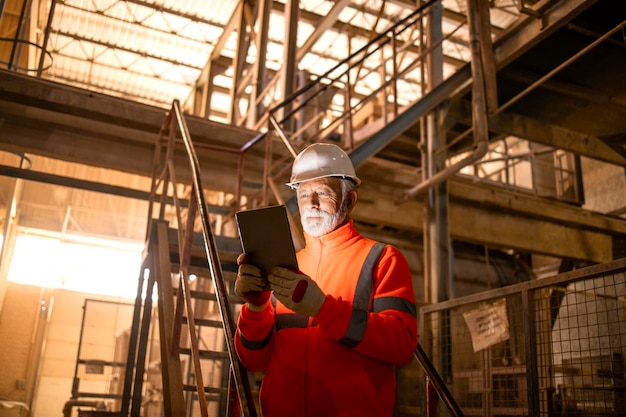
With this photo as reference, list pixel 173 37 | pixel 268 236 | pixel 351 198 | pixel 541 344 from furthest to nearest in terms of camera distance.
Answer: pixel 173 37 < pixel 541 344 < pixel 351 198 < pixel 268 236

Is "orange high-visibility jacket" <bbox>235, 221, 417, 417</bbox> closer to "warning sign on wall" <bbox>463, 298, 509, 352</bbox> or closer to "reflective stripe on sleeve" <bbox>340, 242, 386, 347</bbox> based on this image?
"reflective stripe on sleeve" <bbox>340, 242, 386, 347</bbox>

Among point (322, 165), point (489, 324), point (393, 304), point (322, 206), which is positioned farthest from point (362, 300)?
point (489, 324)

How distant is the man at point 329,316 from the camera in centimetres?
245

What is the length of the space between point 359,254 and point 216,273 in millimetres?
1221

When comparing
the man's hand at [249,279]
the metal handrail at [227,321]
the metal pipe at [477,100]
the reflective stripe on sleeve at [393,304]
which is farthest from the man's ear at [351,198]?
the metal pipe at [477,100]

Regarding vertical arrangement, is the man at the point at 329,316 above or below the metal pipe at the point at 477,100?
below

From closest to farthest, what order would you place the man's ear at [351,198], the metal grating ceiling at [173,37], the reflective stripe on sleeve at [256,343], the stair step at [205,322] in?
the reflective stripe on sleeve at [256,343] → the man's ear at [351,198] → the stair step at [205,322] → the metal grating ceiling at [173,37]

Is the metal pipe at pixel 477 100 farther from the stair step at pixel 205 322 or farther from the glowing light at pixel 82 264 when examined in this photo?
the glowing light at pixel 82 264

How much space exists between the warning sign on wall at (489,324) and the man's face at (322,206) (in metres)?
3.26

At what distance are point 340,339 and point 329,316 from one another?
109 mm

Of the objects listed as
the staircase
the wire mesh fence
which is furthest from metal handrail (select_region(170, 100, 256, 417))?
the wire mesh fence

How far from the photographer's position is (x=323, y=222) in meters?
2.85

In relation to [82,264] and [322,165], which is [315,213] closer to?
[322,165]

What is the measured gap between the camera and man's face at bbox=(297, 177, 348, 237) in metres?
2.85
